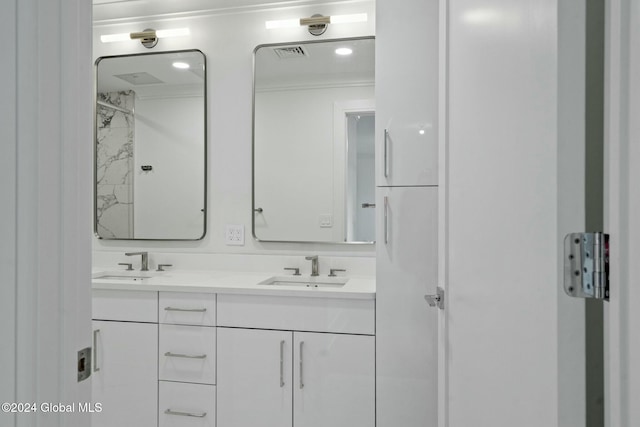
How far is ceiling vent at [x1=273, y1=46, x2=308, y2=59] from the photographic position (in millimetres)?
2377

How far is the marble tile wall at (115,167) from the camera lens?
8.55 ft

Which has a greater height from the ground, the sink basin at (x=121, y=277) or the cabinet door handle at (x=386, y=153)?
the cabinet door handle at (x=386, y=153)

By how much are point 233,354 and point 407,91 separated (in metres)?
1.47

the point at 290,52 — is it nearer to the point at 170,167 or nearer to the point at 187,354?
the point at 170,167

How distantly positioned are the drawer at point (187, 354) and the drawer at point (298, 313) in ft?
0.39

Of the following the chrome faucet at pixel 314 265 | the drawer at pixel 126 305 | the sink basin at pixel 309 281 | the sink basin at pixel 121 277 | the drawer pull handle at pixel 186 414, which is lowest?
the drawer pull handle at pixel 186 414

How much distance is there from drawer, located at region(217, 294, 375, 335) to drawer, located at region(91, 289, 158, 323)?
1.16 feet

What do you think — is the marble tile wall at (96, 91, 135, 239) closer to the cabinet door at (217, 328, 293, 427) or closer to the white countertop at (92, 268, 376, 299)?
the white countertop at (92, 268, 376, 299)

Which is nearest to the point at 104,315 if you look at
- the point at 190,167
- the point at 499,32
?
the point at 190,167

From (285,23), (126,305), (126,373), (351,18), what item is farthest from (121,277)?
(351,18)

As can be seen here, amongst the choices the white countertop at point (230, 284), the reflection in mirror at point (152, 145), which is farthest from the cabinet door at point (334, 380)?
the reflection in mirror at point (152, 145)

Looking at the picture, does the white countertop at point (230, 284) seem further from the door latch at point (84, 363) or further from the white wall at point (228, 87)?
the door latch at point (84, 363)

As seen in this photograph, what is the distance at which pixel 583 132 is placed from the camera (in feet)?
1.89

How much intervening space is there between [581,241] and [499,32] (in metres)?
0.47
